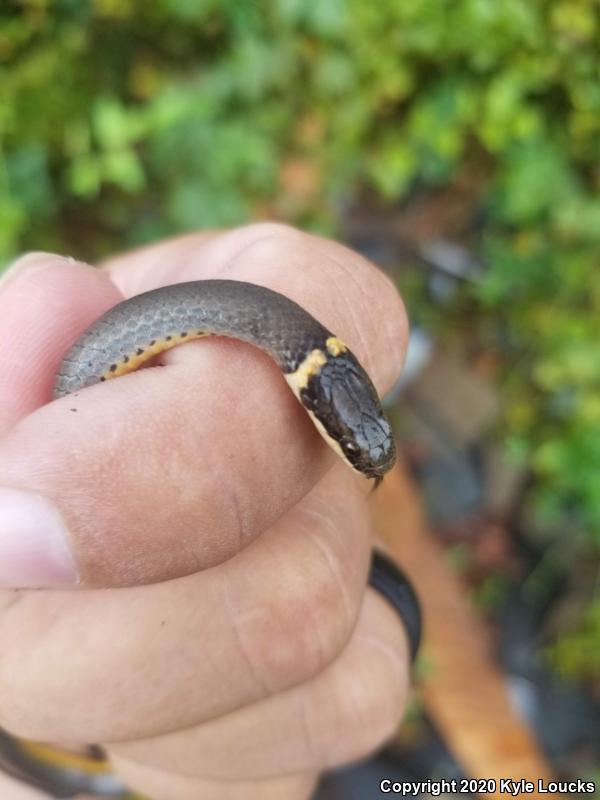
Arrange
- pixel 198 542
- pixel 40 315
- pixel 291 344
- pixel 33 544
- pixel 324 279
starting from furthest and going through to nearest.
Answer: pixel 40 315, pixel 324 279, pixel 291 344, pixel 198 542, pixel 33 544

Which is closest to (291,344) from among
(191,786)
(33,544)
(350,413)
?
(350,413)

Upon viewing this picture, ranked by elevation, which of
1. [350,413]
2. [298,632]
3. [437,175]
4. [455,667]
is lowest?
[455,667]

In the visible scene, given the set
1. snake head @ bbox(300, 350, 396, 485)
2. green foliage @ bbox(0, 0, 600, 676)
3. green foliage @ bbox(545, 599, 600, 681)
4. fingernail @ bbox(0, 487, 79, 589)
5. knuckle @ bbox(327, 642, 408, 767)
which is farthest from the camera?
green foliage @ bbox(545, 599, 600, 681)

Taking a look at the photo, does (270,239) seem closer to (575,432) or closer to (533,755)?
(575,432)

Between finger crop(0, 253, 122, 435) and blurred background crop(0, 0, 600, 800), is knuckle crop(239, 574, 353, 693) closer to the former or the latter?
finger crop(0, 253, 122, 435)

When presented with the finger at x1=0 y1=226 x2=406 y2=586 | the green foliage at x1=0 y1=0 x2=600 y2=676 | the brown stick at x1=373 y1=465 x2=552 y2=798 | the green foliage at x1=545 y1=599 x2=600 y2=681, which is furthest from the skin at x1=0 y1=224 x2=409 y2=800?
the green foliage at x1=545 y1=599 x2=600 y2=681

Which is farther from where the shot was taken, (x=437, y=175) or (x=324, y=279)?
(x=437, y=175)

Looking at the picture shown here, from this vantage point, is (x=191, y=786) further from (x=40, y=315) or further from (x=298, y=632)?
(x=40, y=315)
